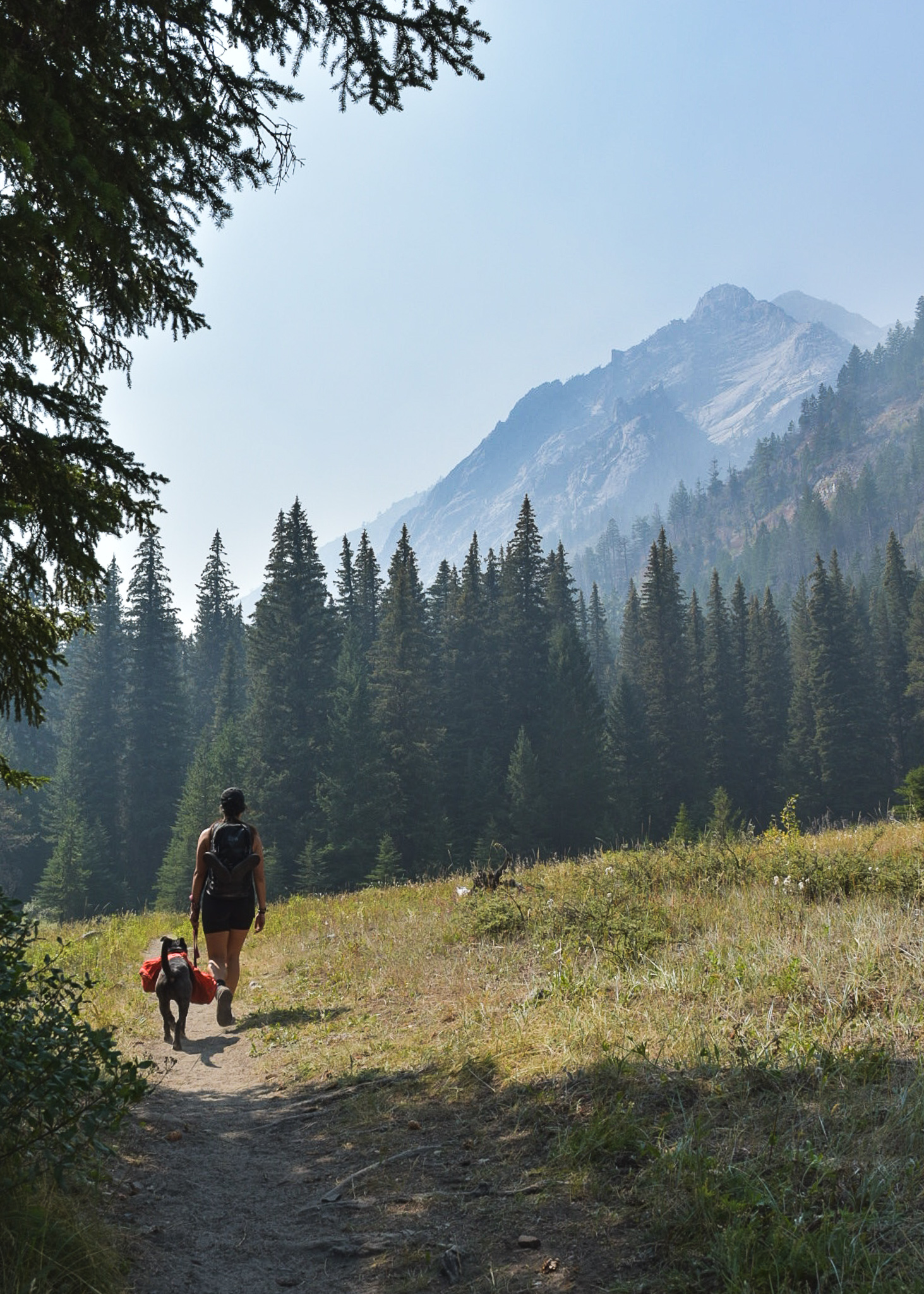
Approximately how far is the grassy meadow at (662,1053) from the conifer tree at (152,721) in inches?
1748

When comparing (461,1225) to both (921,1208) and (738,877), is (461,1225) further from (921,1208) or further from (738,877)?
(738,877)

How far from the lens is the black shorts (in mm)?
8203

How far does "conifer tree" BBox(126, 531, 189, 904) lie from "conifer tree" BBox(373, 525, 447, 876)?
563 inches

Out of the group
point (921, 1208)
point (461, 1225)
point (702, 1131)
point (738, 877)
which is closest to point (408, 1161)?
point (461, 1225)

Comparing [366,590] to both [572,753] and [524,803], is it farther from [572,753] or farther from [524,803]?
[524,803]

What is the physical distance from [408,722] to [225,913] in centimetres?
3665

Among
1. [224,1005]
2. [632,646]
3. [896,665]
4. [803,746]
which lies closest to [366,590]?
[632,646]

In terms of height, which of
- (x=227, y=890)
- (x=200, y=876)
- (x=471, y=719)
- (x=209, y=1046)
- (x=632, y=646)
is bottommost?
(x=209, y=1046)

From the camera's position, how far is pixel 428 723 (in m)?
45.2

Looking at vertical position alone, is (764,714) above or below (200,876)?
above

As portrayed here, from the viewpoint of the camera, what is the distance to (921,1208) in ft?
9.58

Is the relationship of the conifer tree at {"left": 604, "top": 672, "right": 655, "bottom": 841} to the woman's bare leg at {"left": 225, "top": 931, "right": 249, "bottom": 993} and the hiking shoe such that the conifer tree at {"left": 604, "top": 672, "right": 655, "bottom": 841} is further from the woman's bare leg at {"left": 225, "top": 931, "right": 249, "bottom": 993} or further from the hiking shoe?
the hiking shoe

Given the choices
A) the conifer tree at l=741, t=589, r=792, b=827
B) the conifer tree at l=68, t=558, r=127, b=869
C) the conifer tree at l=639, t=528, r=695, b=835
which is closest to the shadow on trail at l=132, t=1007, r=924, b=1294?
the conifer tree at l=68, t=558, r=127, b=869

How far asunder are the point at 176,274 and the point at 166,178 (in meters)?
0.53
